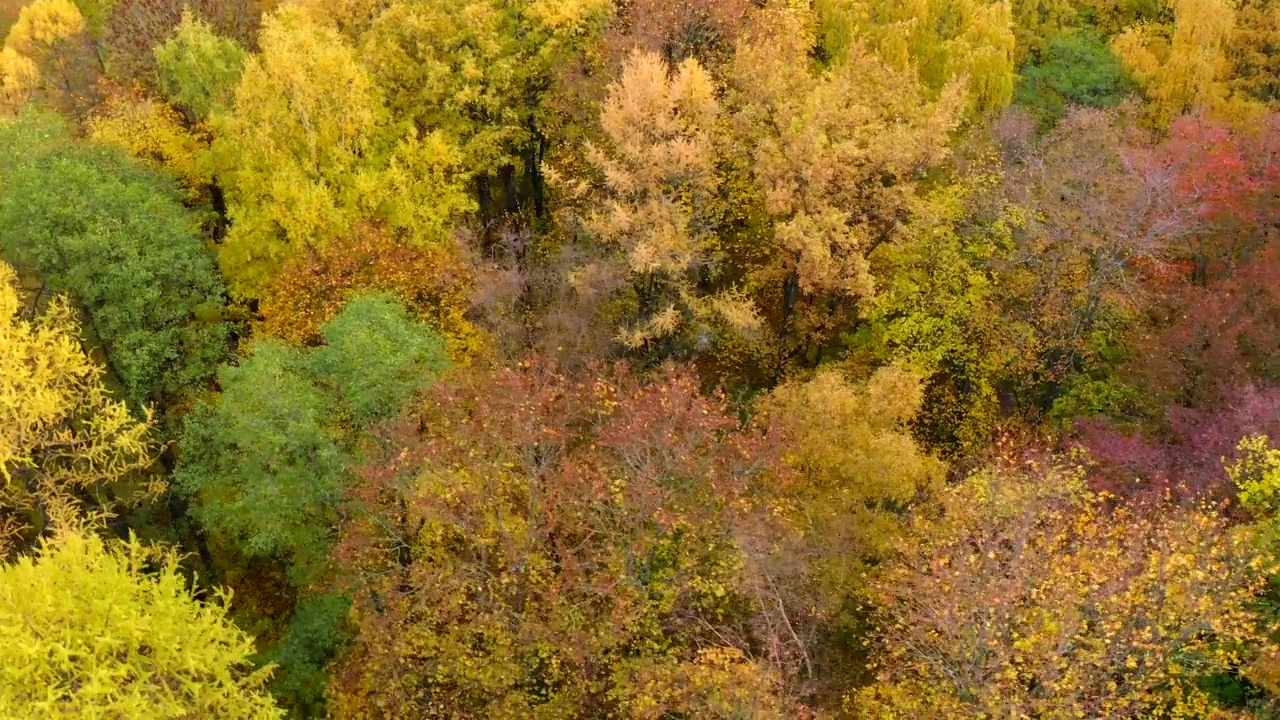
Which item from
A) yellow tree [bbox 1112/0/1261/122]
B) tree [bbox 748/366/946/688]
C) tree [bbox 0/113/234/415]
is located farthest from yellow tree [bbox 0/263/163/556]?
yellow tree [bbox 1112/0/1261/122]

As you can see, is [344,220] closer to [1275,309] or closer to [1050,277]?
[1050,277]

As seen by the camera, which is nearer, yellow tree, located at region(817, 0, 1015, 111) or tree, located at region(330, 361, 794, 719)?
tree, located at region(330, 361, 794, 719)

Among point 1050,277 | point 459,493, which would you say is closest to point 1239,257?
point 1050,277

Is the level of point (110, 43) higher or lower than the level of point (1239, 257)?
higher

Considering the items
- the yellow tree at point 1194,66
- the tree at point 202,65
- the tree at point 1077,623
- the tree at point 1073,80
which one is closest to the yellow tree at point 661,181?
the tree at point 1077,623

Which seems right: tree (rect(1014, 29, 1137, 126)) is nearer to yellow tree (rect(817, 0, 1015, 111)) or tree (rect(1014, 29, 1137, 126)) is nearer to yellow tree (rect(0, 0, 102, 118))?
yellow tree (rect(817, 0, 1015, 111))

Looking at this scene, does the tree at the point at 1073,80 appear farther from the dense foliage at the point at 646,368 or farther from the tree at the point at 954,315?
the tree at the point at 954,315
